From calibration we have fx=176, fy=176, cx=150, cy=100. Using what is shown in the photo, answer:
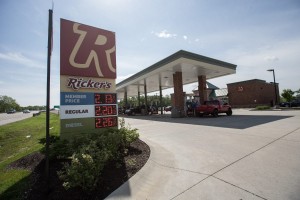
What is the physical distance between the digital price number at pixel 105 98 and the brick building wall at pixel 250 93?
4204 cm

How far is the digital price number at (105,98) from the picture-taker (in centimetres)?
679

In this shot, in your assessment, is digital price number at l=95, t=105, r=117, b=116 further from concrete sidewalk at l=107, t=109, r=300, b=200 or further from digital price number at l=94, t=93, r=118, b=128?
concrete sidewalk at l=107, t=109, r=300, b=200

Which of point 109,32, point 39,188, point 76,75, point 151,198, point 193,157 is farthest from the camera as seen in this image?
point 109,32

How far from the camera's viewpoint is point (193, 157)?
5426mm

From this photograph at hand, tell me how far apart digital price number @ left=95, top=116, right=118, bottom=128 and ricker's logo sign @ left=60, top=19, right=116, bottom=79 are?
5.57 feet

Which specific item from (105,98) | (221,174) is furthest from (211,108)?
(221,174)

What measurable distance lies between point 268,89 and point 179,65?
3737 centimetres

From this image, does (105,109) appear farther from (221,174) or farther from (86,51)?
(221,174)

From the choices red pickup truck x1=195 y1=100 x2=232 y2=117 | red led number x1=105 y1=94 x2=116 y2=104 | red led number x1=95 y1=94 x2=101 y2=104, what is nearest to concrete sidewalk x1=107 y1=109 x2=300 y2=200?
red led number x1=105 y1=94 x2=116 y2=104

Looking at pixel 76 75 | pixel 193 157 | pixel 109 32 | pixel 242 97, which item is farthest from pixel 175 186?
pixel 242 97

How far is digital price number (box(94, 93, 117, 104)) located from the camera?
6.79 meters

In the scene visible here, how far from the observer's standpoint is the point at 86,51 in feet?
22.5

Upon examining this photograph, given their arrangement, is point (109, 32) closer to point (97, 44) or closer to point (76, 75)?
point (97, 44)

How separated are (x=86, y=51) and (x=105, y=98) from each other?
1957 millimetres
